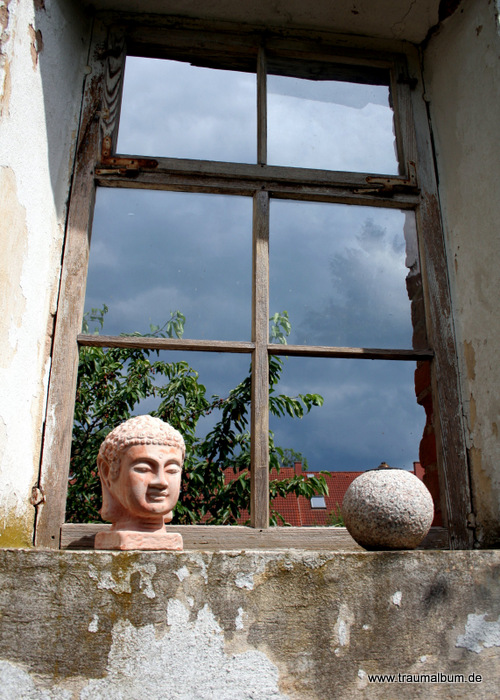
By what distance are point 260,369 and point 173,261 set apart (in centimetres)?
66

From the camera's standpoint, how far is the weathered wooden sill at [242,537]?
224cm

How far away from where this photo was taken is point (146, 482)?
2.04m

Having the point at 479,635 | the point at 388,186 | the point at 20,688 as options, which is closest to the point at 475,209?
the point at 388,186

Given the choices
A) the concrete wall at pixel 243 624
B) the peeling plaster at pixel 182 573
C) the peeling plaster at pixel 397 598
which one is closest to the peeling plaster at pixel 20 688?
the concrete wall at pixel 243 624

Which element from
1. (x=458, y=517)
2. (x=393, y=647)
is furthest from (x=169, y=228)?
(x=393, y=647)

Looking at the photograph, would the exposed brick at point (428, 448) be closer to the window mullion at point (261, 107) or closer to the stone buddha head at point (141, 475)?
the stone buddha head at point (141, 475)

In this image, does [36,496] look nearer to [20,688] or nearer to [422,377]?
[20,688]

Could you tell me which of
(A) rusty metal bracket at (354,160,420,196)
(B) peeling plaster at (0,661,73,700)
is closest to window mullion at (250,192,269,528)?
(A) rusty metal bracket at (354,160,420,196)

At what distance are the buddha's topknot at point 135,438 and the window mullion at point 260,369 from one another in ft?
1.22

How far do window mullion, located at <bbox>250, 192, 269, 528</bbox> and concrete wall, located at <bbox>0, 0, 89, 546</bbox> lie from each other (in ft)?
2.62

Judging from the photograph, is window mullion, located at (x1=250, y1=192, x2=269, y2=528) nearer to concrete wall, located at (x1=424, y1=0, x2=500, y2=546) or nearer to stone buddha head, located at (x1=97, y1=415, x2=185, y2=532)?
stone buddha head, located at (x1=97, y1=415, x2=185, y2=532)

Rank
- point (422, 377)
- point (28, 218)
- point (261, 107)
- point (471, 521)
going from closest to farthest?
point (28, 218), point (471, 521), point (422, 377), point (261, 107)

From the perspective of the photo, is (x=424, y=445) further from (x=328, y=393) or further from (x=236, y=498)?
(x=236, y=498)

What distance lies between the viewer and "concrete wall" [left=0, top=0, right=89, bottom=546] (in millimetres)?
2094
